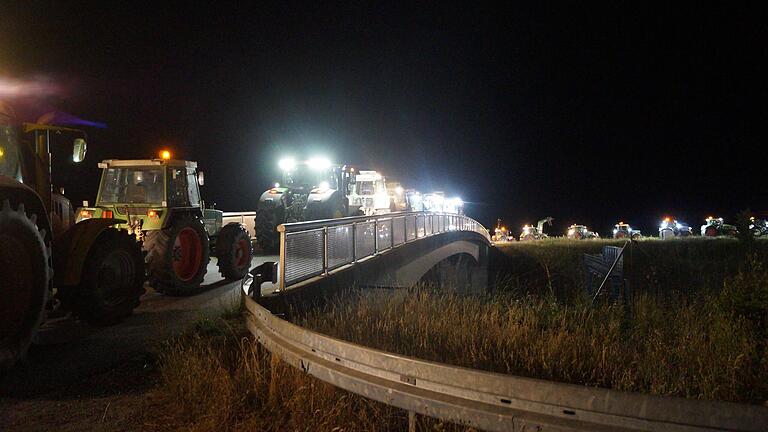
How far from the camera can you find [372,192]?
27453mm

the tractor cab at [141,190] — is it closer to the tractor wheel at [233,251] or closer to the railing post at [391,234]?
the tractor wheel at [233,251]

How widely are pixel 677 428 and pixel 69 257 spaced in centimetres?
730

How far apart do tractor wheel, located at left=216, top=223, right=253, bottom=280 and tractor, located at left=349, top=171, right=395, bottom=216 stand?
13182 mm

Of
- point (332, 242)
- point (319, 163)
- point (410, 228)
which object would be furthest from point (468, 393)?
point (319, 163)

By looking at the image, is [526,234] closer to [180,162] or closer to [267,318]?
[180,162]

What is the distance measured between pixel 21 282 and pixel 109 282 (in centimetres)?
217

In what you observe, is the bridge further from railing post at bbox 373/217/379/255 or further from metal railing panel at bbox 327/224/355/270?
railing post at bbox 373/217/379/255

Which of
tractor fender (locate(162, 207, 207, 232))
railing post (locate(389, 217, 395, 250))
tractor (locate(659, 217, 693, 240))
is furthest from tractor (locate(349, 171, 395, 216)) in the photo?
tractor (locate(659, 217, 693, 240))

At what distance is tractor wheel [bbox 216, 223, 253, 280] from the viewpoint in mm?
12625

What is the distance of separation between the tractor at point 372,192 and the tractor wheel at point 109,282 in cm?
1794

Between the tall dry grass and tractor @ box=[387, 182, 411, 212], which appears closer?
→ the tall dry grass

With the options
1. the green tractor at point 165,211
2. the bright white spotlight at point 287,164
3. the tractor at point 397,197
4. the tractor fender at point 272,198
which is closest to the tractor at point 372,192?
the tractor at point 397,197

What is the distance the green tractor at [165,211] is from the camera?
10891 millimetres

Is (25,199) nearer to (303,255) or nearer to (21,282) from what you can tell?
(21,282)
